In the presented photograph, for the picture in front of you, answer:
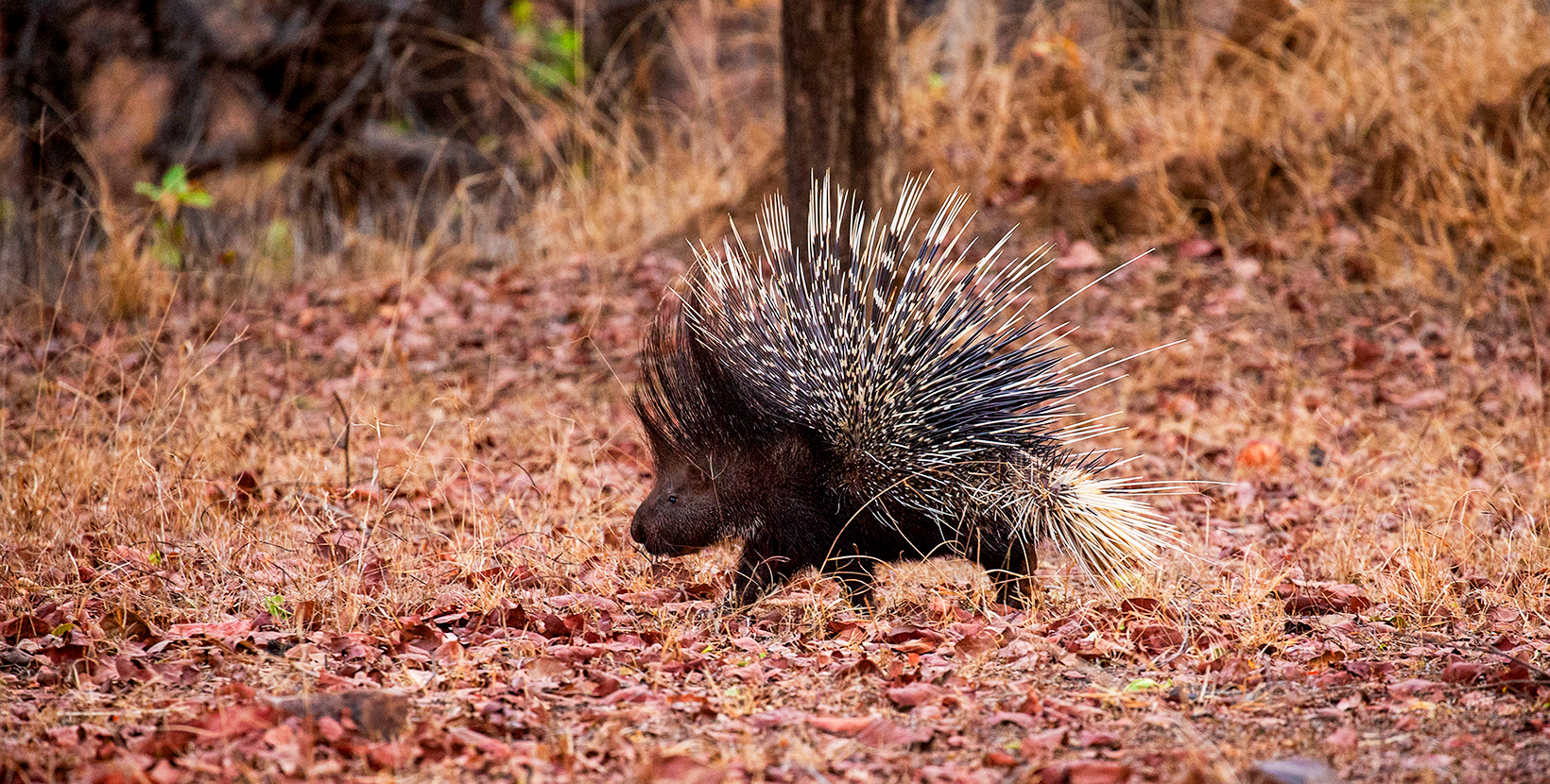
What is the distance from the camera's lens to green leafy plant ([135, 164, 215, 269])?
7383mm

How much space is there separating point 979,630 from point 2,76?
10411 millimetres

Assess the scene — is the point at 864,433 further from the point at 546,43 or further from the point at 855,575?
the point at 546,43

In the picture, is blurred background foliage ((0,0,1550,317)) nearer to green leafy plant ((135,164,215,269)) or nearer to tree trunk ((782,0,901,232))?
green leafy plant ((135,164,215,269))

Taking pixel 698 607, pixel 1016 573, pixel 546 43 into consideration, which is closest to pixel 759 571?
pixel 698 607

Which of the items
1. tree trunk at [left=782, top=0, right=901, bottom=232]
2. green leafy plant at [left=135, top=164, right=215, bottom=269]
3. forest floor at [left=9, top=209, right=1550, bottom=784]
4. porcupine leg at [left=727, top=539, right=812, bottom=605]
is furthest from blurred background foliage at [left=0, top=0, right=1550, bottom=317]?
porcupine leg at [left=727, top=539, right=812, bottom=605]

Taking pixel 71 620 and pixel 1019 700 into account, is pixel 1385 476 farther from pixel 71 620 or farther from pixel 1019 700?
pixel 71 620

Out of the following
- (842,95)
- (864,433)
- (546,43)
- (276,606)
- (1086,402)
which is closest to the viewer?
(276,606)

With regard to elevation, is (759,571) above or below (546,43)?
below

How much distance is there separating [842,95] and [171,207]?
4759 millimetres

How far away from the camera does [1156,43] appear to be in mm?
9219

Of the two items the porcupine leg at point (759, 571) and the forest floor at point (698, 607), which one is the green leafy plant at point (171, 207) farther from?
the porcupine leg at point (759, 571)

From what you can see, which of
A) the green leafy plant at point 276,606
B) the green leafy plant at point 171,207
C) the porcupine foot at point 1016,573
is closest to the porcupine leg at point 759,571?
the porcupine foot at point 1016,573

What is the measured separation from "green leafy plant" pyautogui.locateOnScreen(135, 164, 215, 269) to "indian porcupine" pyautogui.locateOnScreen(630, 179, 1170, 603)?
489cm

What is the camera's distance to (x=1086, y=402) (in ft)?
21.5
